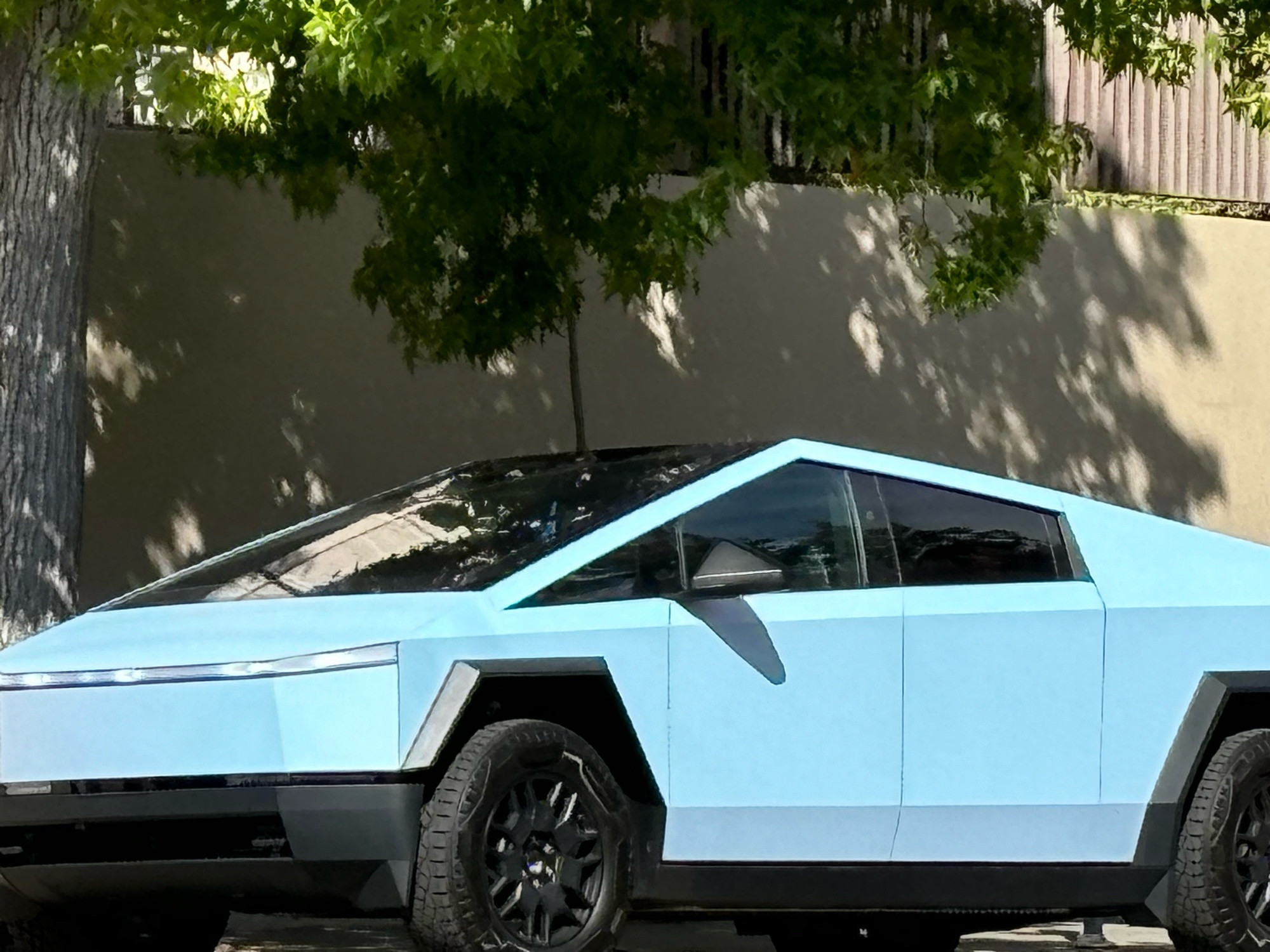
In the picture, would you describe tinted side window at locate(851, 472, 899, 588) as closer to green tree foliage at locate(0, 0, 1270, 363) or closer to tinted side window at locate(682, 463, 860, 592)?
tinted side window at locate(682, 463, 860, 592)

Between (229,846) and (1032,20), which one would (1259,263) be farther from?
(229,846)

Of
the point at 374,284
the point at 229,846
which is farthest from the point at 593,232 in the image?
the point at 229,846

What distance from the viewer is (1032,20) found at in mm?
10953

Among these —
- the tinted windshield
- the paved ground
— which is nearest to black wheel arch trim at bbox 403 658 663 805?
the tinted windshield

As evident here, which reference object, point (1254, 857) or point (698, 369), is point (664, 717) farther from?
point (698, 369)

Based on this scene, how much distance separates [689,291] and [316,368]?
2.52 m

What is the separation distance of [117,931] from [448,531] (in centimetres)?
145

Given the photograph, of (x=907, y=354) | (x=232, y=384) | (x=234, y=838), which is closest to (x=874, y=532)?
(x=234, y=838)

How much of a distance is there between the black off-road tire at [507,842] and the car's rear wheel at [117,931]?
27.4 inches

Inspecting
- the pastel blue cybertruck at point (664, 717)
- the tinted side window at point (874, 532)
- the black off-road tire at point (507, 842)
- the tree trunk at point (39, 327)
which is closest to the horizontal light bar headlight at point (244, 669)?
the pastel blue cybertruck at point (664, 717)

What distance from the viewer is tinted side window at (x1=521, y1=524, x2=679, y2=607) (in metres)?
5.72

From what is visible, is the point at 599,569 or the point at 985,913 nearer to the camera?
the point at 599,569

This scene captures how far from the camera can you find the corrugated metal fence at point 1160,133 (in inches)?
682

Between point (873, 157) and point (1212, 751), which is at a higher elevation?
point (873, 157)
